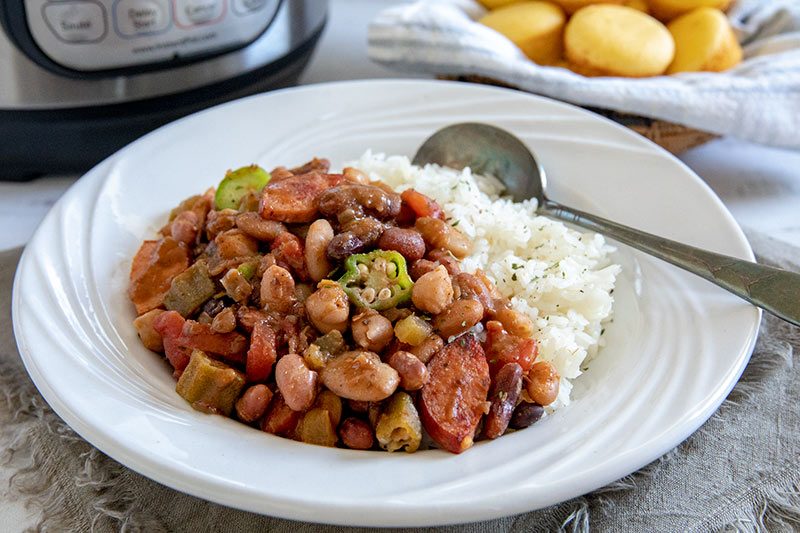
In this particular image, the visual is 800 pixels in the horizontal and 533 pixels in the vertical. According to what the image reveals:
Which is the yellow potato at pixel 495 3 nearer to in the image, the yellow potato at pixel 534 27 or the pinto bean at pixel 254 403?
the yellow potato at pixel 534 27

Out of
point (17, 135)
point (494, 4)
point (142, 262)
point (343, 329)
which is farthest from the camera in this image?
point (494, 4)

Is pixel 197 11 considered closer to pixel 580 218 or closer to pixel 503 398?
pixel 580 218

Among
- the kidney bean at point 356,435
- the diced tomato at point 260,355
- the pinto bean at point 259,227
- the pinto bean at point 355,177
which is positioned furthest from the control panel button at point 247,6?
the kidney bean at point 356,435

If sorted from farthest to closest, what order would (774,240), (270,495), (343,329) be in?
(774,240), (343,329), (270,495)

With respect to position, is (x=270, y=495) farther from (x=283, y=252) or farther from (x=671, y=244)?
(x=671, y=244)

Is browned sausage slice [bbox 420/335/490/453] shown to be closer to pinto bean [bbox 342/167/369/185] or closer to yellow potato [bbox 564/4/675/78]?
pinto bean [bbox 342/167/369/185]

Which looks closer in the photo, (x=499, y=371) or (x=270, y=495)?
Answer: (x=270, y=495)

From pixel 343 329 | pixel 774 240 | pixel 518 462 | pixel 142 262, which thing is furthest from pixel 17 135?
pixel 774 240

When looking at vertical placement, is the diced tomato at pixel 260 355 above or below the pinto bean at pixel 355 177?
below
